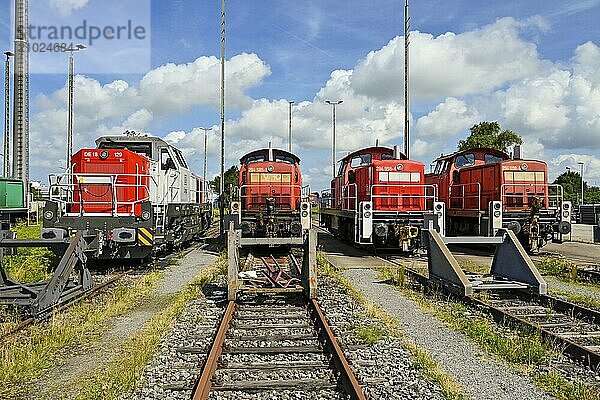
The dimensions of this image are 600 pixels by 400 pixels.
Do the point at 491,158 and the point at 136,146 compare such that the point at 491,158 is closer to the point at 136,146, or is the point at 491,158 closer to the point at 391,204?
the point at 391,204

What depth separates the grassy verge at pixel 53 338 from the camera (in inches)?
222

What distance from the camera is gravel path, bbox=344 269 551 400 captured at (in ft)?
17.2

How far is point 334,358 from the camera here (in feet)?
19.4

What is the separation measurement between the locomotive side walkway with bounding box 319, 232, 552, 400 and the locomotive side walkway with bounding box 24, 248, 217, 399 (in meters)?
3.49

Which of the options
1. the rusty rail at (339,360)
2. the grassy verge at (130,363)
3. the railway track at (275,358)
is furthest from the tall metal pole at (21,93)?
the rusty rail at (339,360)

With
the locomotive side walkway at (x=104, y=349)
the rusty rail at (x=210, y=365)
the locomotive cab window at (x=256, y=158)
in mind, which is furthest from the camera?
the locomotive cab window at (x=256, y=158)

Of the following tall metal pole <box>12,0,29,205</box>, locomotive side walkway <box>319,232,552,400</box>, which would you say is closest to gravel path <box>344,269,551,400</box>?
locomotive side walkway <box>319,232,552,400</box>

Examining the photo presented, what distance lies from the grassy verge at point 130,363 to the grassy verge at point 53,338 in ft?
1.93

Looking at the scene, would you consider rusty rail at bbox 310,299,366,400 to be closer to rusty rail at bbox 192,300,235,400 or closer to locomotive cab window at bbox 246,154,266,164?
rusty rail at bbox 192,300,235,400

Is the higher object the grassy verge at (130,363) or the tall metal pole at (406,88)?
the tall metal pole at (406,88)

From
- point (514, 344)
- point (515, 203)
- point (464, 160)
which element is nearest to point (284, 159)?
point (464, 160)

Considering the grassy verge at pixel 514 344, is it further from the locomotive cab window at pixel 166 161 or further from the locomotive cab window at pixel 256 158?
the locomotive cab window at pixel 256 158

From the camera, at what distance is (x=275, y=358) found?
6148 millimetres

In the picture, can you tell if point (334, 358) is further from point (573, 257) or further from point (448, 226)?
point (448, 226)
